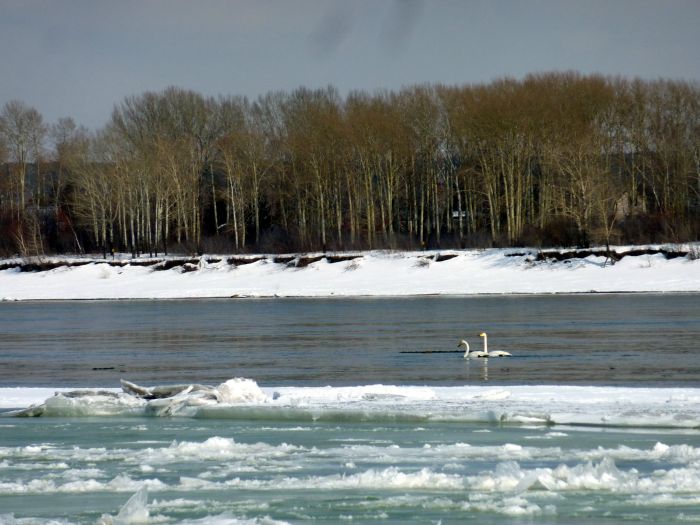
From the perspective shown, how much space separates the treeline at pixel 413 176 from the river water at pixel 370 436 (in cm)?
3612

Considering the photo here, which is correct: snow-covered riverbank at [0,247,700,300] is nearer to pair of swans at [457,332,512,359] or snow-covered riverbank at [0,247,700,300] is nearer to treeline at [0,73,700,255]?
treeline at [0,73,700,255]

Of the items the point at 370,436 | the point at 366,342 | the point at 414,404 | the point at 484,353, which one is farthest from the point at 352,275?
the point at 370,436

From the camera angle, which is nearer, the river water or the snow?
the river water

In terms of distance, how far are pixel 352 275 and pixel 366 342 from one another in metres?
28.3

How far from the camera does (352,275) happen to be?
178ft

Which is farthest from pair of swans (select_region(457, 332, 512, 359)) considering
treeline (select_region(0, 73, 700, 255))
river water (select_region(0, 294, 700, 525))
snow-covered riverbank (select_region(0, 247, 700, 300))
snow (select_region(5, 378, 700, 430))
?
treeline (select_region(0, 73, 700, 255))

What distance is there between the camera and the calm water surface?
19.2m

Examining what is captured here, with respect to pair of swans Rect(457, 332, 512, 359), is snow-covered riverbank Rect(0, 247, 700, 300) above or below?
above

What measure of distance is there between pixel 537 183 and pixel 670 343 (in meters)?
50.7

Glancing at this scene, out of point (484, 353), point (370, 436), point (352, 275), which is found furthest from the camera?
point (352, 275)

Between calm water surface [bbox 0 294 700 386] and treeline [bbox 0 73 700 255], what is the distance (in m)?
20.9

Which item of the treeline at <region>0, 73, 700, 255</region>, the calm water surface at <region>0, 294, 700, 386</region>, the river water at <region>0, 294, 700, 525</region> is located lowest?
the calm water surface at <region>0, 294, 700, 386</region>

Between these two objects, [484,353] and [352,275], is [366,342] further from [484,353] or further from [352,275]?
[352,275]

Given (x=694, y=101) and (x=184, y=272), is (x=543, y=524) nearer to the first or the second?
(x=184, y=272)
